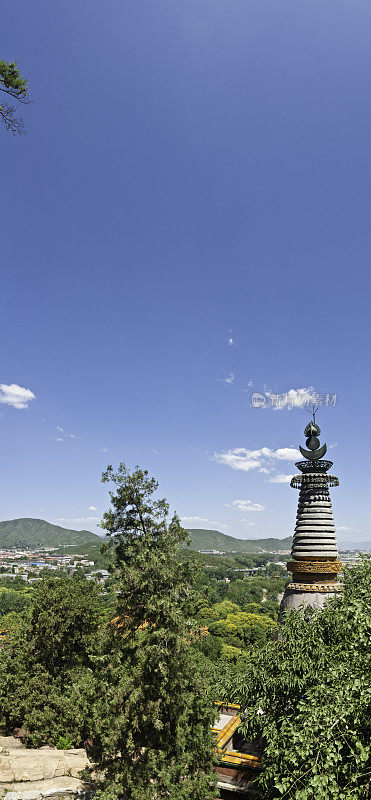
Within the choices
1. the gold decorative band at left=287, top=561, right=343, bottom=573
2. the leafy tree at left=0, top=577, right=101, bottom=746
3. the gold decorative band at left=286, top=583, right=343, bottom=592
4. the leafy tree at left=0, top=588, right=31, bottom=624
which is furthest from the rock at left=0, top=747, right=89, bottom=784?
the leafy tree at left=0, top=588, right=31, bottom=624

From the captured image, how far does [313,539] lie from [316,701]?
12898 millimetres

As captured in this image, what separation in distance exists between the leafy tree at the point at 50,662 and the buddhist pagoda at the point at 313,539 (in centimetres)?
1072

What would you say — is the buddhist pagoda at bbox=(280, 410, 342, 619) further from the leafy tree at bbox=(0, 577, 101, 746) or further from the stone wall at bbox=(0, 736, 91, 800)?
the stone wall at bbox=(0, 736, 91, 800)

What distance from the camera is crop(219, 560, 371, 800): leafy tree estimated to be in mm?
7945

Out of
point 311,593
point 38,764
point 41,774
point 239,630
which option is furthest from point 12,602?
point 311,593

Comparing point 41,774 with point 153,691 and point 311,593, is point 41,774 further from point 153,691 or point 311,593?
point 311,593

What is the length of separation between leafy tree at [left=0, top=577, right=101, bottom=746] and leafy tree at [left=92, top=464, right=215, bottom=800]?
6.27m

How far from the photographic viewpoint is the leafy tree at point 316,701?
7.95 m

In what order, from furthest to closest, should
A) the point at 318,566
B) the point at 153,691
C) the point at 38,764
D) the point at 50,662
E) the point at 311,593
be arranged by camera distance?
the point at 50,662 → the point at 318,566 → the point at 311,593 → the point at 38,764 → the point at 153,691

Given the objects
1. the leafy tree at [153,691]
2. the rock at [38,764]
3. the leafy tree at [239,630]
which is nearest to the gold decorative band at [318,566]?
the leafy tree at [153,691]

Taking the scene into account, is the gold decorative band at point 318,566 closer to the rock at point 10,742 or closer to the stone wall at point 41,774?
the stone wall at point 41,774

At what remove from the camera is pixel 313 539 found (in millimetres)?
21062

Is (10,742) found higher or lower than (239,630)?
higher

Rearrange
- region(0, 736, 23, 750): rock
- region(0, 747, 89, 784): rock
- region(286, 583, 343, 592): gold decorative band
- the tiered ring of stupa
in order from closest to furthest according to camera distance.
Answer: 1. region(0, 747, 89, 784): rock
2. region(0, 736, 23, 750): rock
3. region(286, 583, 343, 592): gold decorative band
4. the tiered ring of stupa
